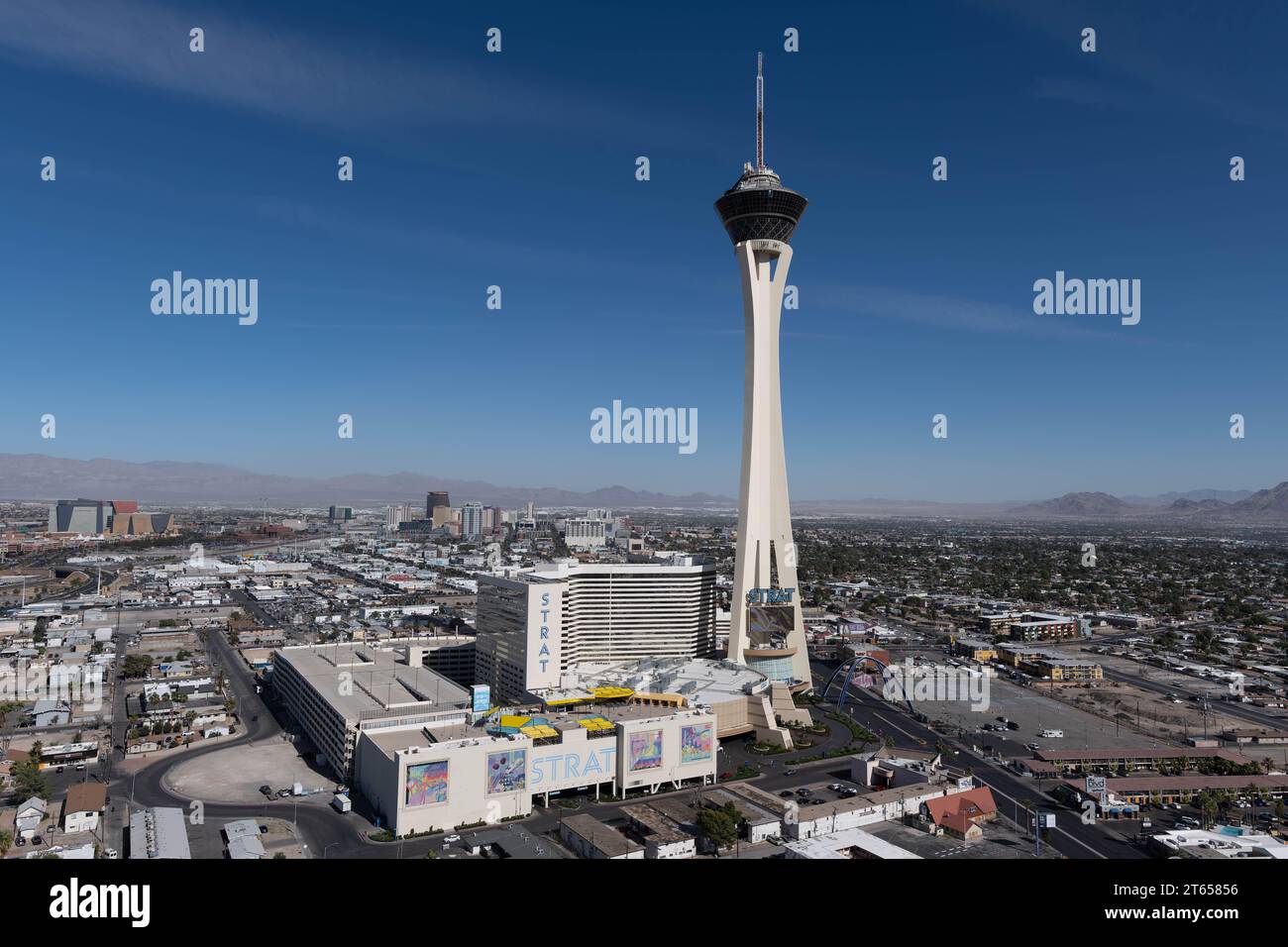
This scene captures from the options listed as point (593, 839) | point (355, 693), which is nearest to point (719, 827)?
point (593, 839)

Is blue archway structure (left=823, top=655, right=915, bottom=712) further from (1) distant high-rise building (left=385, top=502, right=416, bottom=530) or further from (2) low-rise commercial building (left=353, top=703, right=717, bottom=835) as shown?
(1) distant high-rise building (left=385, top=502, right=416, bottom=530)

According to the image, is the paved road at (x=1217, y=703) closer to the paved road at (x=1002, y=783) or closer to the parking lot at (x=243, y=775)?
the paved road at (x=1002, y=783)

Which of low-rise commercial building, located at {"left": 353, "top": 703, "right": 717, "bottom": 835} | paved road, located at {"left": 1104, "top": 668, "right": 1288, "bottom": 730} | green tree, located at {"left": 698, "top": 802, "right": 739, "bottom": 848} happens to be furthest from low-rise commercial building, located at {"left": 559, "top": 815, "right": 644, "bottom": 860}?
paved road, located at {"left": 1104, "top": 668, "right": 1288, "bottom": 730}

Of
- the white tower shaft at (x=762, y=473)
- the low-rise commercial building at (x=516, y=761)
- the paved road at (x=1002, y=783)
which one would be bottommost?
the paved road at (x=1002, y=783)

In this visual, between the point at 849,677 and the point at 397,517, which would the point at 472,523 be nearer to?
the point at 397,517

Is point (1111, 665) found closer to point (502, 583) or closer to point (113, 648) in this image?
point (502, 583)

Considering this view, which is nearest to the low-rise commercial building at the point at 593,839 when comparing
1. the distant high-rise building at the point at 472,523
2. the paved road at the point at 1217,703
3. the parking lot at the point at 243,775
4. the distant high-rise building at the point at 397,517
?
the parking lot at the point at 243,775
